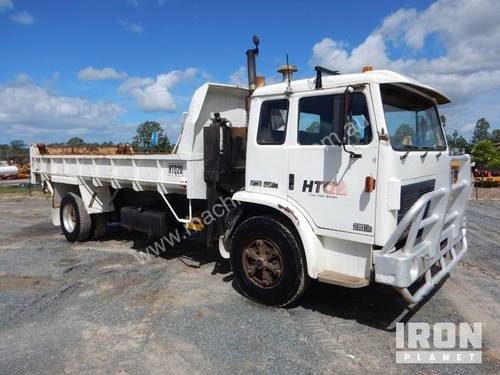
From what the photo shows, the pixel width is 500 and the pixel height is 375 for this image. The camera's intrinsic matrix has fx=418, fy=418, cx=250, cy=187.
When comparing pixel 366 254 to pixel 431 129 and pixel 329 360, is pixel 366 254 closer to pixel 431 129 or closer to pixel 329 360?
pixel 329 360

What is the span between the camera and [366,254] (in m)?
4.12

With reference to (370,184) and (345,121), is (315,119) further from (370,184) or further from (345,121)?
(370,184)

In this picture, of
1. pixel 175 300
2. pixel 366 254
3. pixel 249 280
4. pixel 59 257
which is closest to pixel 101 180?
pixel 59 257

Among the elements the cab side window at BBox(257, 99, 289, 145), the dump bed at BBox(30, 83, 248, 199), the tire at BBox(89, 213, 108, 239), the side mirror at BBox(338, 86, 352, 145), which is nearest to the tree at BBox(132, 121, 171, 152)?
the dump bed at BBox(30, 83, 248, 199)

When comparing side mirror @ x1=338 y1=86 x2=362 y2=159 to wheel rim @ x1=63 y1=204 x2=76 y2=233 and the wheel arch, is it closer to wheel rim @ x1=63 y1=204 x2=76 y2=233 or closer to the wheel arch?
the wheel arch

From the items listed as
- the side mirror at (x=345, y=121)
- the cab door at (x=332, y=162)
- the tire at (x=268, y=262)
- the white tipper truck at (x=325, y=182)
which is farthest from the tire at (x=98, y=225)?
the side mirror at (x=345, y=121)

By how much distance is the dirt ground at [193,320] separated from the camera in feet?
11.7

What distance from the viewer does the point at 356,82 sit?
160 inches

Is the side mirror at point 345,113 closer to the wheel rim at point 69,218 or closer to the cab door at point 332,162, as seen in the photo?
the cab door at point 332,162

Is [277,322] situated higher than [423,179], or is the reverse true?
[423,179]

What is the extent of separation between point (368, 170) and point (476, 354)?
6.20 feet

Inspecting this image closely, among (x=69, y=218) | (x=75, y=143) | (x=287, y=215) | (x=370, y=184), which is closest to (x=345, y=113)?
(x=370, y=184)

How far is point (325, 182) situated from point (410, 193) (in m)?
0.83

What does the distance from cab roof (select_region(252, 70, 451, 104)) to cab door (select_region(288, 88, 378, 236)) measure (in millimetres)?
100
